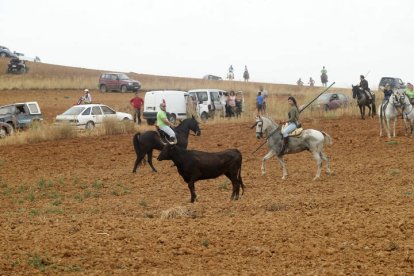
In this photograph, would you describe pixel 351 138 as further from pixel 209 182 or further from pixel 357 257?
pixel 357 257

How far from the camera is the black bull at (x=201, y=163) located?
52.3 ft

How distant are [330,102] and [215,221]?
2821 centimetres

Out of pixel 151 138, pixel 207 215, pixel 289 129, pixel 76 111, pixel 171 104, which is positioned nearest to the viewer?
pixel 207 215

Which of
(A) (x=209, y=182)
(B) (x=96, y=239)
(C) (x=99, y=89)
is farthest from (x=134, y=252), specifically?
(C) (x=99, y=89)

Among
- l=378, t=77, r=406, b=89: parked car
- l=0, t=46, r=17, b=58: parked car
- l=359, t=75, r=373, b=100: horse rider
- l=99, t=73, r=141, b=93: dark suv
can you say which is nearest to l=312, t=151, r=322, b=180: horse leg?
l=359, t=75, r=373, b=100: horse rider

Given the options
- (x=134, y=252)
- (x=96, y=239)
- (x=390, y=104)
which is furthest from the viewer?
(x=390, y=104)

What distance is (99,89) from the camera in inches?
2260

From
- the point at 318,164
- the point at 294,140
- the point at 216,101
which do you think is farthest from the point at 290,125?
the point at 216,101

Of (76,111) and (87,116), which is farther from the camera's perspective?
(76,111)

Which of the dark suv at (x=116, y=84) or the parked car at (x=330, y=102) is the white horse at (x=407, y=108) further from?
the dark suv at (x=116, y=84)

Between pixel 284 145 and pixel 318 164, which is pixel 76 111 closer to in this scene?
pixel 284 145

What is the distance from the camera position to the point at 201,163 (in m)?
15.9

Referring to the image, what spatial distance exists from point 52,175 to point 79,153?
4619 millimetres

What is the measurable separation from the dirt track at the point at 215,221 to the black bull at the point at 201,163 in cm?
64
